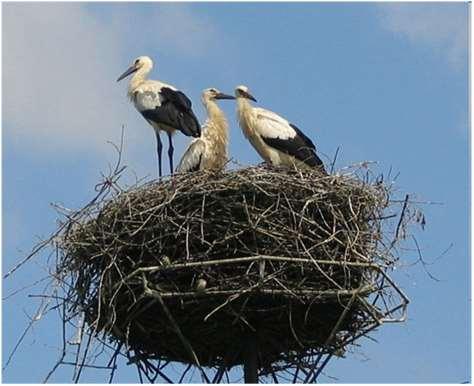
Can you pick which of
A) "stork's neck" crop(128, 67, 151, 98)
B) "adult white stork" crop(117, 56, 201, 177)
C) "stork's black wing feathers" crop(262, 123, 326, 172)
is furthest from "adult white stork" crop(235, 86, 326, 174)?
"stork's neck" crop(128, 67, 151, 98)

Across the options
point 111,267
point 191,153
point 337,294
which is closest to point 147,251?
point 111,267

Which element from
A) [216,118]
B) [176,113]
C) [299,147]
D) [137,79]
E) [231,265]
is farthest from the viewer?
[137,79]

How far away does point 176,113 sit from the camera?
13.5 meters

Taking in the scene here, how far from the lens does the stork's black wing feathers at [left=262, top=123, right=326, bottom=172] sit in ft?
40.7

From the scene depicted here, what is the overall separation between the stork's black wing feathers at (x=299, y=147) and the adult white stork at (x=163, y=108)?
790mm

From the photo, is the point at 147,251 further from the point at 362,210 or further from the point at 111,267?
the point at 362,210

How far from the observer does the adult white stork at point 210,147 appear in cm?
1248

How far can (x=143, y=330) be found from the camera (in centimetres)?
1054

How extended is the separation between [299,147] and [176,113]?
1.43m

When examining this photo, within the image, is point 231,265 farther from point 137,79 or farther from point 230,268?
point 137,79

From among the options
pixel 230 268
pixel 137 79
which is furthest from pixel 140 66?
pixel 230 268

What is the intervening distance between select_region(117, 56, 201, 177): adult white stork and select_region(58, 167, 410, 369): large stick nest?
2.54 metres

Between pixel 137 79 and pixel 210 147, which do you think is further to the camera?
pixel 137 79

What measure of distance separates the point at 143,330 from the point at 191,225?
75 centimetres
